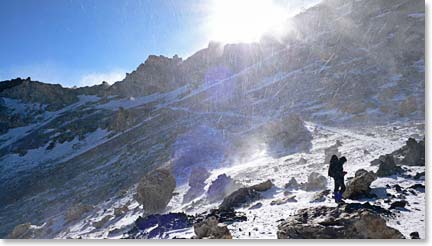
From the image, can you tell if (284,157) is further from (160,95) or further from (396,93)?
(160,95)

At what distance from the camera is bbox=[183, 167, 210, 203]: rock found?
1384 centimetres

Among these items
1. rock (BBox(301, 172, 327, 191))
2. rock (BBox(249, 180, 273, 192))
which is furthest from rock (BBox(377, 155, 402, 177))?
rock (BBox(249, 180, 273, 192))

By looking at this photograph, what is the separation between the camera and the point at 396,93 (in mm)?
23719

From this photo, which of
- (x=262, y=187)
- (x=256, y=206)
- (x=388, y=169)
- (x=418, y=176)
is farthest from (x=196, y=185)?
(x=418, y=176)

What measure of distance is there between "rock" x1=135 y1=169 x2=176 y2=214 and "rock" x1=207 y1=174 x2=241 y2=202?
1.57 m

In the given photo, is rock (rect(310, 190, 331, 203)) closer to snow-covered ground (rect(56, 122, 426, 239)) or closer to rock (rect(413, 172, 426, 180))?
snow-covered ground (rect(56, 122, 426, 239))

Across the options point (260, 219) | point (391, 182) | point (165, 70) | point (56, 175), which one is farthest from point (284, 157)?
point (165, 70)

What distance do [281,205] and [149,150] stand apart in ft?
60.8

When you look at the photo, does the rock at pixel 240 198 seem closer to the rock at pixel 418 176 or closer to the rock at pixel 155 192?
the rock at pixel 155 192

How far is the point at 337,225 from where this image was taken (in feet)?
18.5

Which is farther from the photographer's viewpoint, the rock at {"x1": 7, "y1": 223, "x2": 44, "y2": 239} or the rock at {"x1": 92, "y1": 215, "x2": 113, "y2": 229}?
the rock at {"x1": 92, "y1": 215, "x2": 113, "y2": 229}

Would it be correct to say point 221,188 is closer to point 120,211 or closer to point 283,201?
point 120,211

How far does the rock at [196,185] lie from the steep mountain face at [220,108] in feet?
8.74

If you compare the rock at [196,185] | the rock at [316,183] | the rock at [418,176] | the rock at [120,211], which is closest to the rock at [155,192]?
the rock at [196,185]
